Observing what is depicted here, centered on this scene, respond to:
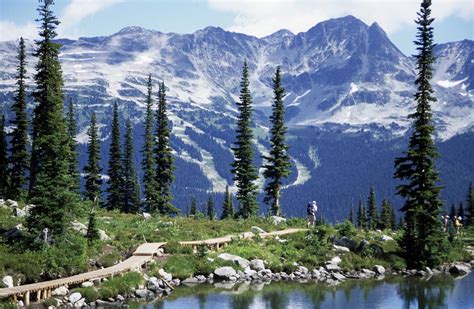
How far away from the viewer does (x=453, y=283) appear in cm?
4456

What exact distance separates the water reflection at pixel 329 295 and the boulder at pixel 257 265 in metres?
2.66

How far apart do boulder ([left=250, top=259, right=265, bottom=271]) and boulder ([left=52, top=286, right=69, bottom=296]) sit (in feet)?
53.8

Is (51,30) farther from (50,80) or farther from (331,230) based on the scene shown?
(331,230)

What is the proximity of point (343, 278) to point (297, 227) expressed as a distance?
14.1m

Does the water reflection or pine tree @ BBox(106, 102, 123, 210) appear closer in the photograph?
the water reflection

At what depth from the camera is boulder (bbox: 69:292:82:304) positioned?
3198 cm

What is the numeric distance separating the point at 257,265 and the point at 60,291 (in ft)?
55.9

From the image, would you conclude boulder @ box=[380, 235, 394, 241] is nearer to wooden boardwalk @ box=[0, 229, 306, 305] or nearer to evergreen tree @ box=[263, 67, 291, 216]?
wooden boardwalk @ box=[0, 229, 306, 305]

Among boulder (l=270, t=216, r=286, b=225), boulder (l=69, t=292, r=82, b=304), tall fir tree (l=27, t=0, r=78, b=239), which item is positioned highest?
tall fir tree (l=27, t=0, r=78, b=239)

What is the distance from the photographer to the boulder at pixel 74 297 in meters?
32.0

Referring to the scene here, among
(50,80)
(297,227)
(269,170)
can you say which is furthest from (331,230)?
(50,80)

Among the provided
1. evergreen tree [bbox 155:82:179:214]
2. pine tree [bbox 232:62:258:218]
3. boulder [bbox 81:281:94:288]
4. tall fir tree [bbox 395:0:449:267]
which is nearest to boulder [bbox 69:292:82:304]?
boulder [bbox 81:281:94:288]

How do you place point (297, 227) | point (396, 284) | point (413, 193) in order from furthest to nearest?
1. point (297, 227)
2. point (413, 193)
3. point (396, 284)

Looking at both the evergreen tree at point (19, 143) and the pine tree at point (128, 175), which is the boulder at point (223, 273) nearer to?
the evergreen tree at point (19, 143)
